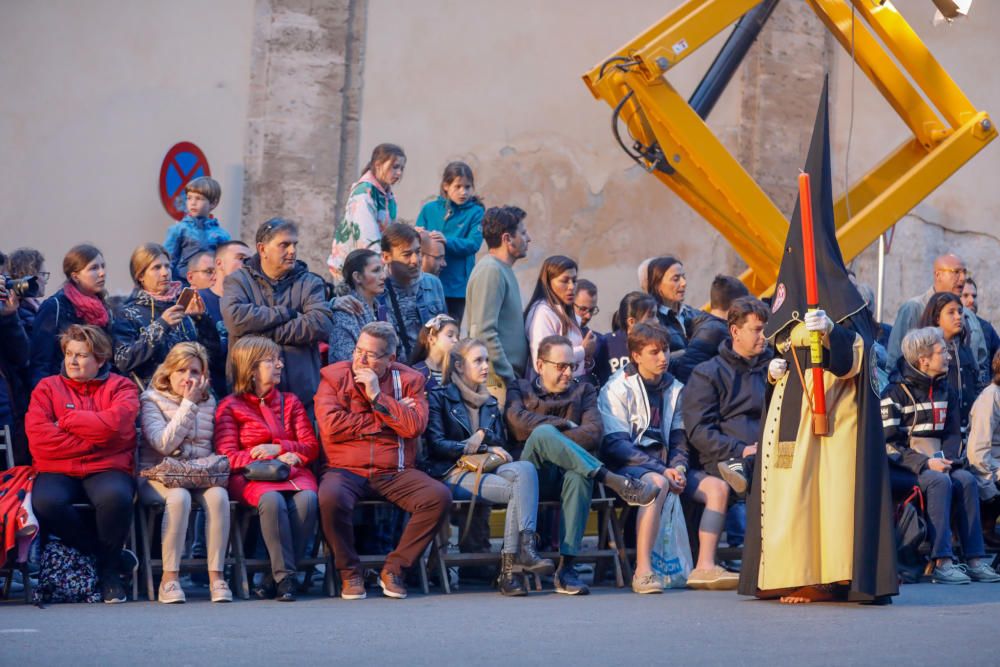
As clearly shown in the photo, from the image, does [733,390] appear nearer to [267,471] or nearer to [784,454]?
[784,454]

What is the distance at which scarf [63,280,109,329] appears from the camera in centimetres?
845

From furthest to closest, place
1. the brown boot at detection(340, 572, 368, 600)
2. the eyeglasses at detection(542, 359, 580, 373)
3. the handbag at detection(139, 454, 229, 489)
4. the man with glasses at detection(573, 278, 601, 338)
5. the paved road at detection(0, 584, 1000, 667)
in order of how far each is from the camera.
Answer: the man with glasses at detection(573, 278, 601, 338) → the eyeglasses at detection(542, 359, 580, 373) → the brown boot at detection(340, 572, 368, 600) → the handbag at detection(139, 454, 229, 489) → the paved road at detection(0, 584, 1000, 667)

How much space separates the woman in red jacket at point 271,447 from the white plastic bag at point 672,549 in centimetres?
196

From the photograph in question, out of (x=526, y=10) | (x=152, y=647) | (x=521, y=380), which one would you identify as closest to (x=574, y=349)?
(x=521, y=380)

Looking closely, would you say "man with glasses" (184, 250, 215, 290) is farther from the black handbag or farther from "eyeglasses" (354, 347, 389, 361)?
the black handbag

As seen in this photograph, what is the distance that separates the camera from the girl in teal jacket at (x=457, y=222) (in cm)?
1052

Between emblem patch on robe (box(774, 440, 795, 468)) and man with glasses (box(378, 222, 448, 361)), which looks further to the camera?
man with glasses (box(378, 222, 448, 361))

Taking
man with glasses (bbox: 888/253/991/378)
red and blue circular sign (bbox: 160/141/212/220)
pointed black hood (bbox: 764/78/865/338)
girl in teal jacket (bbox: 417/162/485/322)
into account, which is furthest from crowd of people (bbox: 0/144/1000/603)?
red and blue circular sign (bbox: 160/141/212/220)

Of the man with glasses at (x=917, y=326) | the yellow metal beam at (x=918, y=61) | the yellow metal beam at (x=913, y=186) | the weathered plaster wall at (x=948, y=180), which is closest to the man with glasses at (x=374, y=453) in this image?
the yellow metal beam at (x=913, y=186)

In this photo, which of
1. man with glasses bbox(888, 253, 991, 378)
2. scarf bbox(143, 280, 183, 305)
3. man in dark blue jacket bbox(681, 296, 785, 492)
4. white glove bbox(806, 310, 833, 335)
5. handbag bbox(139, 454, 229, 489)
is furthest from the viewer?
man with glasses bbox(888, 253, 991, 378)

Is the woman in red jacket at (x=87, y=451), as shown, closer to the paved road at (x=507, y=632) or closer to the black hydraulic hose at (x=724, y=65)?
the paved road at (x=507, y=632)

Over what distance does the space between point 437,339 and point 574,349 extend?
1.04 meters

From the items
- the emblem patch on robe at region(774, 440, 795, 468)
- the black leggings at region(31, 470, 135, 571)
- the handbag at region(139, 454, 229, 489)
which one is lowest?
the black leggings at region(31, 470, 135, 571)

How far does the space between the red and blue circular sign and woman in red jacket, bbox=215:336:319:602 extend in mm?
5495
